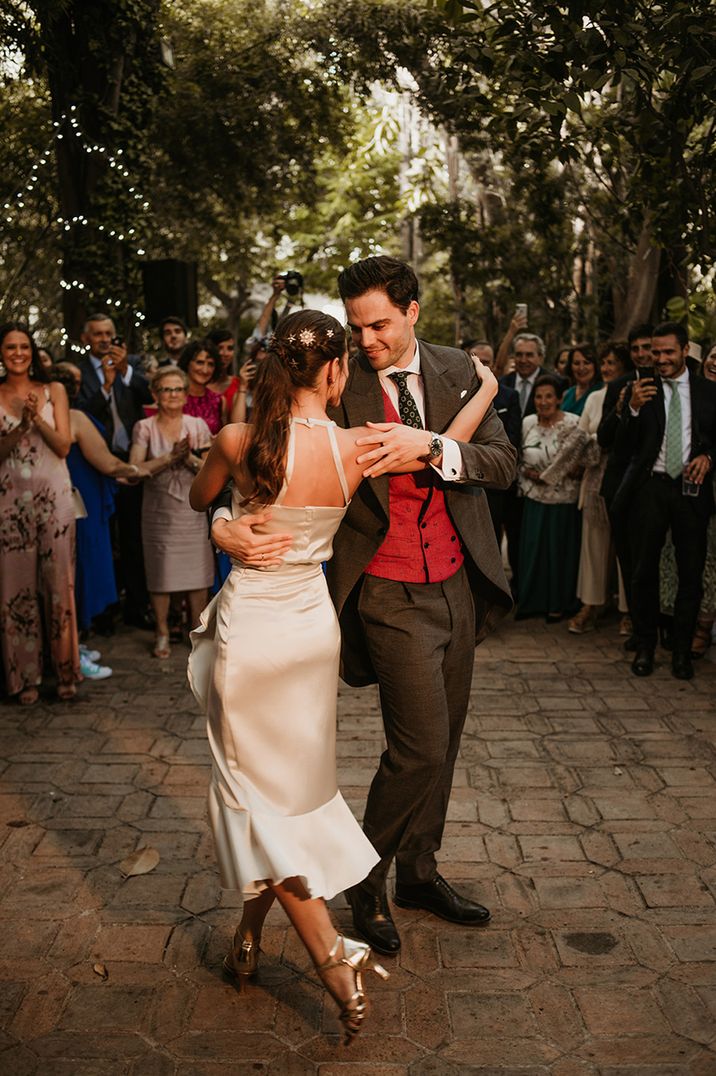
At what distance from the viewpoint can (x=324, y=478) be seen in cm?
311

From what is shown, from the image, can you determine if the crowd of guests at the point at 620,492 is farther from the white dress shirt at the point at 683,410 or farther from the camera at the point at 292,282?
the camera at the point at 292,282

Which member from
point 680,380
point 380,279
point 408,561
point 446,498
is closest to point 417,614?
point 408,561

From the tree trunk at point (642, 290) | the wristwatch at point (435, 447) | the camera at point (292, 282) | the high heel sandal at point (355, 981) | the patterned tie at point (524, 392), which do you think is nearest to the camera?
the high heel sandal at point (355, 981)

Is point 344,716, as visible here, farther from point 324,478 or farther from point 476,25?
point 476,25

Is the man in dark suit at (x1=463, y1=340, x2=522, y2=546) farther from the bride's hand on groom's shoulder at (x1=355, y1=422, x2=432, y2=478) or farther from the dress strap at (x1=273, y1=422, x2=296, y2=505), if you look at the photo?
the dress strap at (x1=273, y1=422, x2=296, y2=505)

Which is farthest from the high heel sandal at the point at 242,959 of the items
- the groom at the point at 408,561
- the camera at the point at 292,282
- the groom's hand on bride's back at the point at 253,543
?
the camera at the point at 292,282

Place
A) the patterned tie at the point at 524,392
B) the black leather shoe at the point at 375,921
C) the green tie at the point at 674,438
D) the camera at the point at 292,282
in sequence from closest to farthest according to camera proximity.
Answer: the black leather shoe at the point at 375,921 → the green tie at the point at 674,438 → the camera at the point at 292,282 → the patterned tie at the point at 524,392

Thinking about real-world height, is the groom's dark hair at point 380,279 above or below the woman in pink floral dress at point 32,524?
above

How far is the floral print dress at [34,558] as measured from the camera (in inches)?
251

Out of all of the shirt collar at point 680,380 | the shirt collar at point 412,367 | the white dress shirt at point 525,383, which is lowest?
the white dress shirt at point 525,383

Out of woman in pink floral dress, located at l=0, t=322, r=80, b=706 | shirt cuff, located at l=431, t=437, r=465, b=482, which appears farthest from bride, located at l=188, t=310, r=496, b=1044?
woman in pink floral dress, located at l=0, t=322, r=80, b=706

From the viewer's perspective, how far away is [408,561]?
3525mm

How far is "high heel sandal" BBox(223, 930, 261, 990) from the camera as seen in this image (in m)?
3.38

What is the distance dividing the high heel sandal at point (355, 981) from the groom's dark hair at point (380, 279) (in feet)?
6.25
